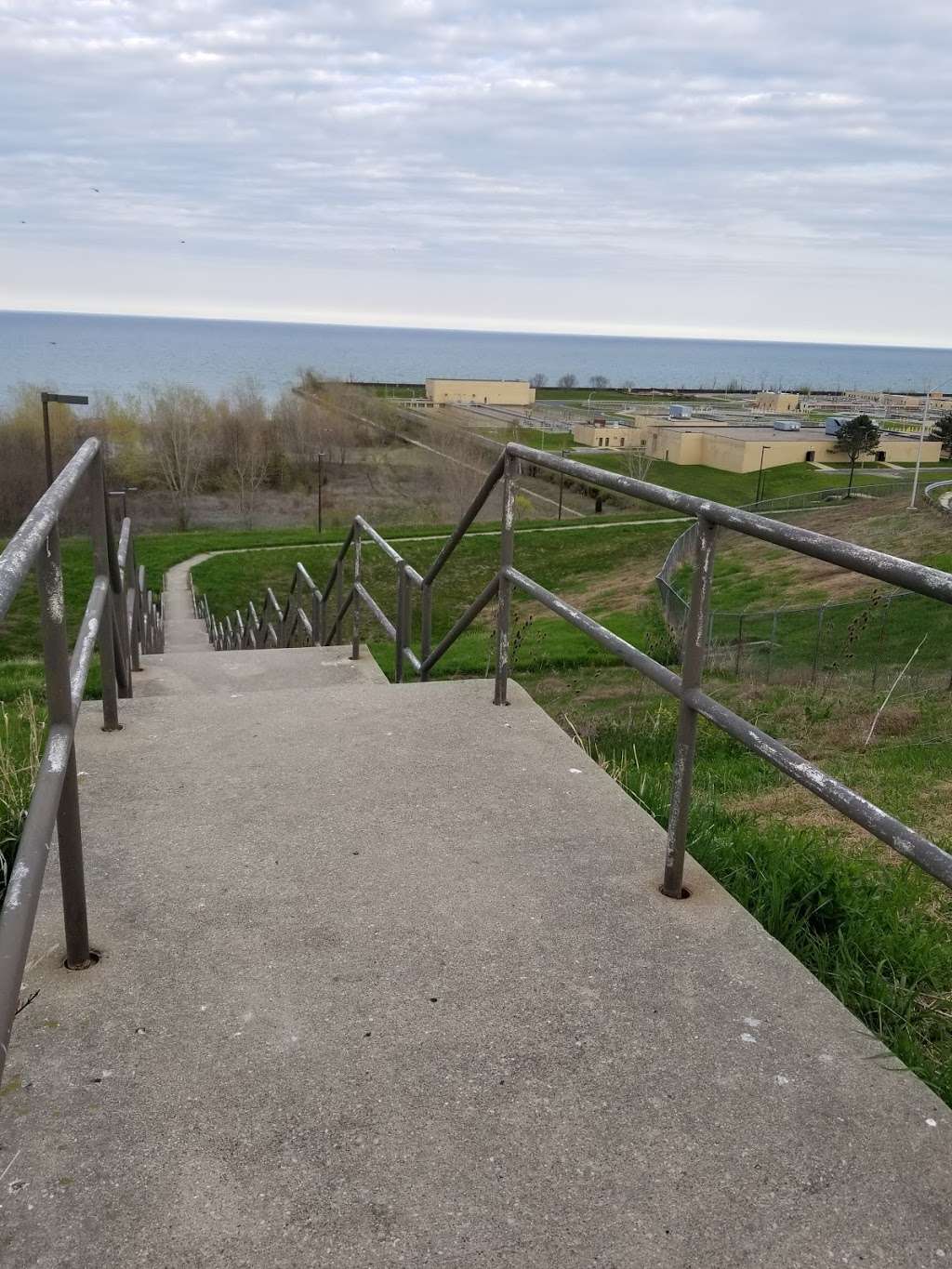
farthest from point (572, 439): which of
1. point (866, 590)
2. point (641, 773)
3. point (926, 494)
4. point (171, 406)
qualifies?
point (641, 773)

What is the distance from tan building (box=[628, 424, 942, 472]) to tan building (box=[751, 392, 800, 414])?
38.8 m

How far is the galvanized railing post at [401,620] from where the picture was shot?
571 centimetres

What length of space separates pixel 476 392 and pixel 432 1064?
137604 millimetres

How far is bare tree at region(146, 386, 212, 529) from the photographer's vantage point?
58.7 m

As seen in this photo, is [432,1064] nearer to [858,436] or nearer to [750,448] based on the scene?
[858,436]

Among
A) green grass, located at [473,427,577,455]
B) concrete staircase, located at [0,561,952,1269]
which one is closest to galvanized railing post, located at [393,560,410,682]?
concrete staircase, located at [0,561,952,1269]

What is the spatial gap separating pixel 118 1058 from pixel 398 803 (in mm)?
1363

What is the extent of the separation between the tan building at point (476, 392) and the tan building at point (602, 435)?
39718mm

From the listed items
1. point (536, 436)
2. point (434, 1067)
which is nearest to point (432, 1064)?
point (434, 1067)

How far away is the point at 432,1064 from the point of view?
7.00 ft

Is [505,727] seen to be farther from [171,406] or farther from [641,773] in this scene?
[171,406]

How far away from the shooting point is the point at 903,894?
363 centimetres

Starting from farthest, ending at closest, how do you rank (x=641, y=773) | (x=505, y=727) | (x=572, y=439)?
(x=572, y=439), (x=641, y=773), (x=505, y=727)

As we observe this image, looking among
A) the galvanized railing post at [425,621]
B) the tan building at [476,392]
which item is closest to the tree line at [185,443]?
the galvanized railing post at [425,621]
